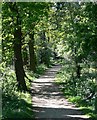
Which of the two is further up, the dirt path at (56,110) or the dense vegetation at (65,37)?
the dense vegetation at (65,37)

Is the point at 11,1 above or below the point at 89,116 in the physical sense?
above

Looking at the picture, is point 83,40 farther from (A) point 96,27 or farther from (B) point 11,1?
(B) point 11,1

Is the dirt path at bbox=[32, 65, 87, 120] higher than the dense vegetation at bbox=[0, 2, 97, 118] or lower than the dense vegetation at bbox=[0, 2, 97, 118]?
lower

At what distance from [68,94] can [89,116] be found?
6925 mm

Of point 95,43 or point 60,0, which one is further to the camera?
point 60,0

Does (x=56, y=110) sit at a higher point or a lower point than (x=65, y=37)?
lower

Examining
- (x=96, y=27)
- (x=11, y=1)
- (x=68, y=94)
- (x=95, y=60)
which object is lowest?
(x=68, y=94)

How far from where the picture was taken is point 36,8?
18.5 meters

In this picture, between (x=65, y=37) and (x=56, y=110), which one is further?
(x=65, y=37)

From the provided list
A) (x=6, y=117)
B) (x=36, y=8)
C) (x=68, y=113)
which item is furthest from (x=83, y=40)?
(x=6, y=117)

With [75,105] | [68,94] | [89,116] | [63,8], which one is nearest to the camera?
[89,116]

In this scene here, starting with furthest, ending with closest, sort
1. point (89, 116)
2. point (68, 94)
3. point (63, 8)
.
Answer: point (63, 8) → point (68, 94) → point (89, 116)

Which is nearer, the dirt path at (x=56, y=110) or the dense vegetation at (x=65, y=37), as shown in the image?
the dirt path at (x=56, y=110)

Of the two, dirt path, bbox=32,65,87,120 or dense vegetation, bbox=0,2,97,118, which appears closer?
dirt path, bbox=32,65,87,120
